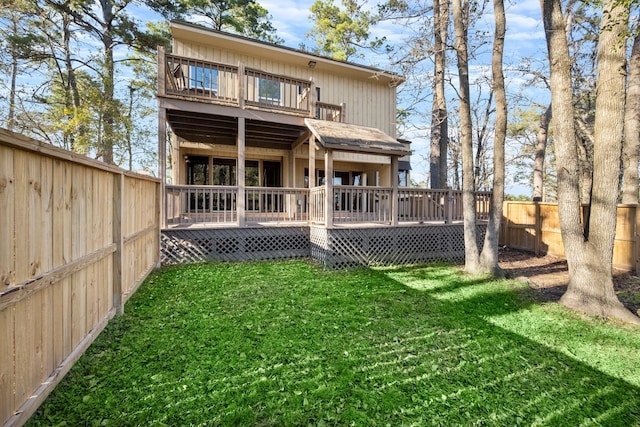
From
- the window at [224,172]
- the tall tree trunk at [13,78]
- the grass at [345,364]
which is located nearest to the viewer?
the grass at [345,364]

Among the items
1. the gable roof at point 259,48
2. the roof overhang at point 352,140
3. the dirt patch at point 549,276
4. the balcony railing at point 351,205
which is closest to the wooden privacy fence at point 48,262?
the balcony railing at point 351,205

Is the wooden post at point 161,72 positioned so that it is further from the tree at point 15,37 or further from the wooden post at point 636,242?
the wooden post at point 636,242

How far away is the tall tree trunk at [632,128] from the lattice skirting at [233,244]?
9733mm

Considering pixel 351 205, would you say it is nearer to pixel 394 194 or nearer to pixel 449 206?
pixel 394 194

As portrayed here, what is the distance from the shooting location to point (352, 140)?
7.51 metres

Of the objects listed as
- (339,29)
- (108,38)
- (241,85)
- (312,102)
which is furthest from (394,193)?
(108,38)

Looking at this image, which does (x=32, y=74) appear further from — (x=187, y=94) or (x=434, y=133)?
→ (x=434, y=133)

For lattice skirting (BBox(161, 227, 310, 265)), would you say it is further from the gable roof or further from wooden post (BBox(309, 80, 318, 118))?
the gable roof

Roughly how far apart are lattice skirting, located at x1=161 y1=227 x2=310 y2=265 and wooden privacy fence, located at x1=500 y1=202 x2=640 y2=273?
26.7ft

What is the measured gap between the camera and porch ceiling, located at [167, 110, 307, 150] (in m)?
8.49

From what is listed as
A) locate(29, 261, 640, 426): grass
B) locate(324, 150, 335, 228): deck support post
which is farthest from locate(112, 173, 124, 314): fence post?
locate(324, 150, 335, 228): deck support post

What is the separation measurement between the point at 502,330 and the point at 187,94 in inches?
332

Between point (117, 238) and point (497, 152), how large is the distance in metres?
7.75

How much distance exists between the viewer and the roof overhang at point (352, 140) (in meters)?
7.23
